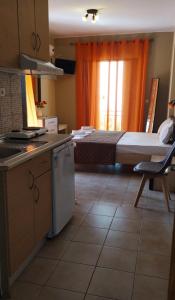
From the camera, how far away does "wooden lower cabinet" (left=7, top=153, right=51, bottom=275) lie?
1.64 m

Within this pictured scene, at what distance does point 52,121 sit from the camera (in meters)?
5.75

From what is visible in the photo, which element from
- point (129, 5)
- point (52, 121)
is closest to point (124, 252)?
point (129, 5)

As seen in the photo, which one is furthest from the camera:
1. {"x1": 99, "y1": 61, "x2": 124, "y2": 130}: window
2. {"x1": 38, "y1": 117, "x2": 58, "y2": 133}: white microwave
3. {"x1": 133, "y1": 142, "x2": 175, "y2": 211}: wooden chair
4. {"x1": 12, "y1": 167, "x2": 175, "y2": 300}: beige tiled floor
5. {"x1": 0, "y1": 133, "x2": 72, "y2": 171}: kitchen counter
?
{"x1": 99, "y1": 61, "x2": 124, "y2": 130}: window

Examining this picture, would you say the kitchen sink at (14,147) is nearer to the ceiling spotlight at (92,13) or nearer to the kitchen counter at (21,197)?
the kitchen counter at (21,197)

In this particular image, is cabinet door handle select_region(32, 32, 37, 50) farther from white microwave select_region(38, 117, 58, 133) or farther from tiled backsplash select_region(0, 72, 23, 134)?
white microwave select_region(38, 117, 58, 133)

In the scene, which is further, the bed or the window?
the window

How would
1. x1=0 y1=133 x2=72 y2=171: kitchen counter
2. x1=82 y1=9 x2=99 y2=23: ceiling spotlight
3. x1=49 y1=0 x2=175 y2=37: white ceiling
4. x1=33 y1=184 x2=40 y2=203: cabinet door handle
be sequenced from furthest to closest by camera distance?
1. x1=82 y1=9 x2=99 y2=23: ceiling spotlight
2. x1=49 y1=0 x2=175 y2=37: white ceiling
3. x1=33 y1=184 x2=40 y2=203: cabinet door handle
4. x1=0 y1=133 x2=72 y2=171: kitchen counter

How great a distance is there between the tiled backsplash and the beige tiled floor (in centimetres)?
117

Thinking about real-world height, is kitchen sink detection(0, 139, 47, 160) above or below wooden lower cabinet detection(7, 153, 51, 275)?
above

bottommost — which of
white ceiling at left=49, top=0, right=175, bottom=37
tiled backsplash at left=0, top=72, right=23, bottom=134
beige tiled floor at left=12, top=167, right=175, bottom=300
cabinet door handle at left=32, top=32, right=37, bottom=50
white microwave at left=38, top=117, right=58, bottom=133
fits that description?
beige tiled floor at left=12, top=167, right=175, bottom=300

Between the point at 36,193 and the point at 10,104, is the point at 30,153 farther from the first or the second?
the point at 10,104

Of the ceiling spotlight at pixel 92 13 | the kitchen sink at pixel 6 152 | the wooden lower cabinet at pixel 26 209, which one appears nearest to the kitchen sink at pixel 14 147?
the kitchen sink at pixel 6 152

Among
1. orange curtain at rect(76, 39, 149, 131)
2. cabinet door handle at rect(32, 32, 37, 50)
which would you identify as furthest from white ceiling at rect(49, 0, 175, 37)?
cabinet door handle at rect(32, 32, 37, 50)

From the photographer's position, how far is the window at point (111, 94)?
20.4ft
